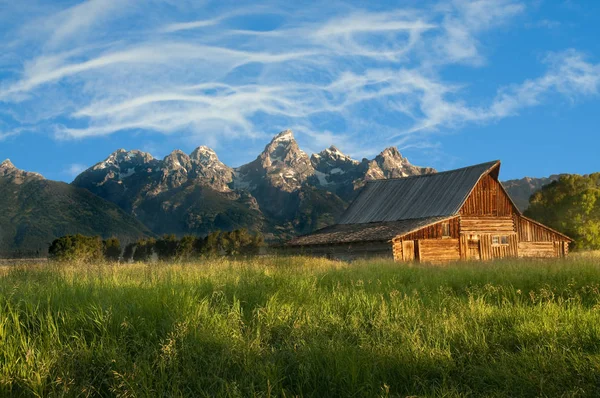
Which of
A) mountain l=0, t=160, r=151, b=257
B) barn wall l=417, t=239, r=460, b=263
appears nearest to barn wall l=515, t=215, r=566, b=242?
barn wall l=417, t=239, r=460, b=263

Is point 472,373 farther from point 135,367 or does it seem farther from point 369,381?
point 135,367

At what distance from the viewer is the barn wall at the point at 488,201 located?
39094mm

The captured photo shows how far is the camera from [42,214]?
163875mm

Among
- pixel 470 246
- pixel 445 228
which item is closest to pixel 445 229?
pixel 445 228

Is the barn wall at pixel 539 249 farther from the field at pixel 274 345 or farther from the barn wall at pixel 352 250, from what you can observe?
the field at pixel 274 345

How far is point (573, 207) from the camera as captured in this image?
57.5 m

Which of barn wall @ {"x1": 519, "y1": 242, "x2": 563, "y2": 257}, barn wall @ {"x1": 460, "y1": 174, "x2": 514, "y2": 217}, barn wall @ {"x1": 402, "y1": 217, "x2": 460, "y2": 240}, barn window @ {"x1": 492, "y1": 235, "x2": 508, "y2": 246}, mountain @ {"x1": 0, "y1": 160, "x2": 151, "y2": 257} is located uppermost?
mountain @ {"x1": 0, "y1": 160, "x2": 151, "y2": 257}

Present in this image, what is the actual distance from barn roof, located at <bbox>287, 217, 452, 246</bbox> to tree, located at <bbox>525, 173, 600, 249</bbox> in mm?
23900

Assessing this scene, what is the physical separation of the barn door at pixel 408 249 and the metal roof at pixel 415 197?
4.67 m

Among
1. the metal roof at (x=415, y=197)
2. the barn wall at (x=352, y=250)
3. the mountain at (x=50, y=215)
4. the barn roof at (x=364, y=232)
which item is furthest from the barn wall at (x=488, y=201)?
the mountain at (x=50, y=215)

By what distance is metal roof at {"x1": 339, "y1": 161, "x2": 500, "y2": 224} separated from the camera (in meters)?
39.5

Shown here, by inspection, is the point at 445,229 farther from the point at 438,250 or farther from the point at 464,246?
the point at 464,246

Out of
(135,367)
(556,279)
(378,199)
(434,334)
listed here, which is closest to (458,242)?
(378,199)

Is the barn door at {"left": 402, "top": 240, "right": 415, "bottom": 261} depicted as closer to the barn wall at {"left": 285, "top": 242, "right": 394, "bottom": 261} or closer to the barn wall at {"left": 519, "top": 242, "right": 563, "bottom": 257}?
the barn wall at {"left": 285, "top": 242, "right": 394, "bottom": 261}
